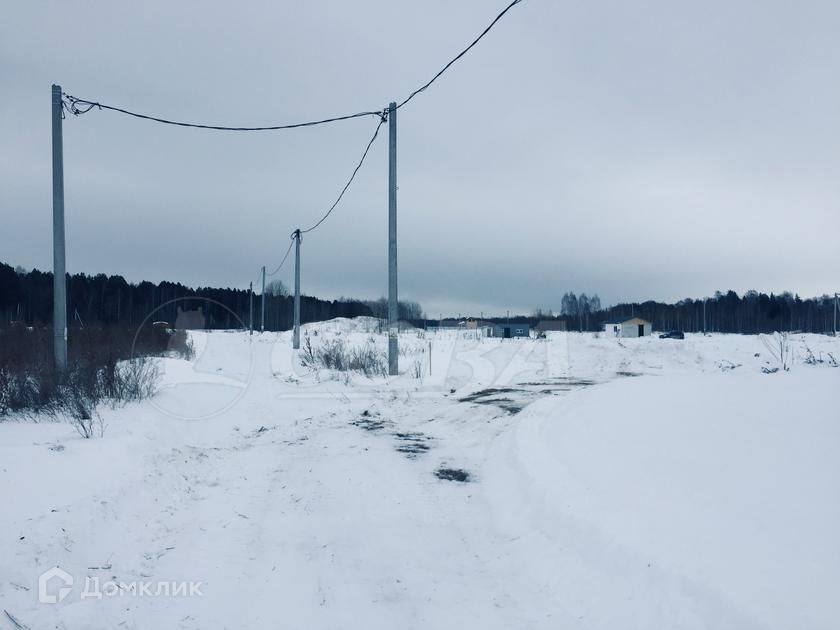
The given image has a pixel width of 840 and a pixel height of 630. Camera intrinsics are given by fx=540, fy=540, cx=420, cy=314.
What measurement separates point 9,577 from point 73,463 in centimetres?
233

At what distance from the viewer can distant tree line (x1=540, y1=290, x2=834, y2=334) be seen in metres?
87.3

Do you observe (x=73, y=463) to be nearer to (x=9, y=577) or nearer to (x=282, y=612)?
(x=9, y=577)

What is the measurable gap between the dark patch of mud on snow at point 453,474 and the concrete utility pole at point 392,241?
834 centimetres

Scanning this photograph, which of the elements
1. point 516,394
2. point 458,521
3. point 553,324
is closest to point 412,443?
point 458,521

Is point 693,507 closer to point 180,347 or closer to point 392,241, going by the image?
point 392,241

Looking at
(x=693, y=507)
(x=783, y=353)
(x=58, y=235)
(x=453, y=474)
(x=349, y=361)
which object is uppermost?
(x=58, y=235)

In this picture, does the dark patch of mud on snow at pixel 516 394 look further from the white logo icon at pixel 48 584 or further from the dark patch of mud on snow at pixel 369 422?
the white logo icon at pixel 48 584

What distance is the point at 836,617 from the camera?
2.51 m

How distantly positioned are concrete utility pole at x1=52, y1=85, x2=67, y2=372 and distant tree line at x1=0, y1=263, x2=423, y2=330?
171 inches

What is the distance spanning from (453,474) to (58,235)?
8.49 meters

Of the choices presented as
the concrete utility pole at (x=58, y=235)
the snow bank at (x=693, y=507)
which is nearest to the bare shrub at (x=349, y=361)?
the concrete utility pole at (x=58, y=235)

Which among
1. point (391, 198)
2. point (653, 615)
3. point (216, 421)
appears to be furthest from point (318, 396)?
point (653, 615)

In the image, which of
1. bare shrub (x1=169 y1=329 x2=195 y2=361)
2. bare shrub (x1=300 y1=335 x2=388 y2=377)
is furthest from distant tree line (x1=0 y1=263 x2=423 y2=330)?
bare shrub (x1=300 y1=335 x2=388 y2=377)

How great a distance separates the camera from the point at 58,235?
987cm
